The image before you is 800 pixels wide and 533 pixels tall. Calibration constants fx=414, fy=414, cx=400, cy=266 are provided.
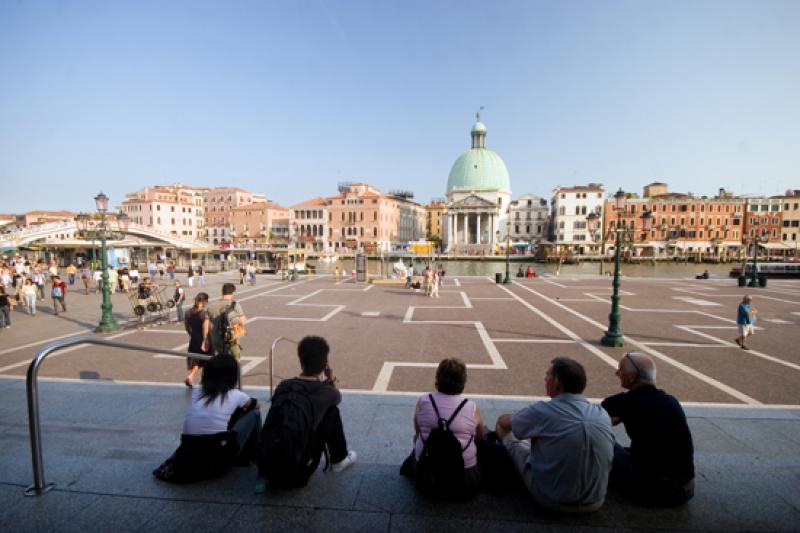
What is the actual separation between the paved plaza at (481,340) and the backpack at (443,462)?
9.31 feet

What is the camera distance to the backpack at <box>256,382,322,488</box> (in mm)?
2818

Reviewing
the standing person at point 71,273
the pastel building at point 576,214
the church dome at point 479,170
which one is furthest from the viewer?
the church dome at point 479,170

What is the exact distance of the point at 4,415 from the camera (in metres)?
5.55

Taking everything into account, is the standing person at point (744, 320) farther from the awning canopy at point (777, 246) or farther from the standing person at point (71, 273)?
the awning canopy at point (777, 246)

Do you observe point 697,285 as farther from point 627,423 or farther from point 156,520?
point 156,520

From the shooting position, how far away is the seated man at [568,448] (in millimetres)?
2680

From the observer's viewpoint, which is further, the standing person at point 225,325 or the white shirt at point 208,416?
the standing person at point 225,325

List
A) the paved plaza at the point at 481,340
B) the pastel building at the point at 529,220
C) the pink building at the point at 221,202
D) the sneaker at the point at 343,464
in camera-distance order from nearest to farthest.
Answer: the sneaker at the point at 343,464
the paved plaza at the point at 481,340
the pastel building at the point at 529,220
the pink building at the point at 221,202

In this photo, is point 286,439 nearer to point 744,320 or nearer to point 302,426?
point 302,426

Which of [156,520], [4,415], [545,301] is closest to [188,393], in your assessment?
[4,415]

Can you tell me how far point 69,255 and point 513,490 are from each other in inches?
2128

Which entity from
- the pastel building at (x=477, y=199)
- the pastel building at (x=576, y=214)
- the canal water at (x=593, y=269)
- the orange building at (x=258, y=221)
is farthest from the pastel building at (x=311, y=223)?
the pastel building at (x=576, y=214)

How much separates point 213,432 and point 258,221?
10120 centimetres

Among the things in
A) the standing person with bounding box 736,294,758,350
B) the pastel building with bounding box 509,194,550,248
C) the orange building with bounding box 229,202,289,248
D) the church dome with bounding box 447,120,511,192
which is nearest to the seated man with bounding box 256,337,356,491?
the standing person with bounding box 736,294,758,350
